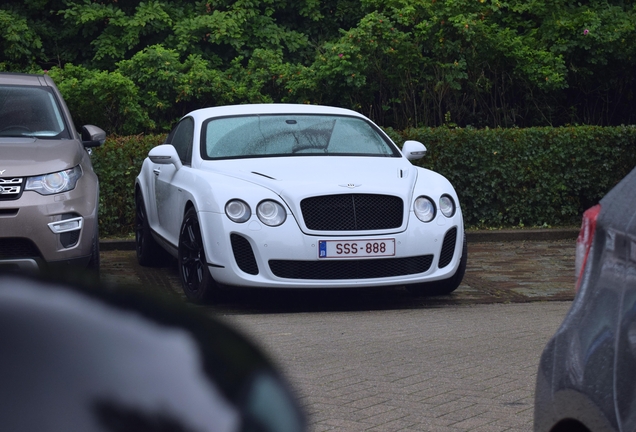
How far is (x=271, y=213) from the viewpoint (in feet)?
22.6

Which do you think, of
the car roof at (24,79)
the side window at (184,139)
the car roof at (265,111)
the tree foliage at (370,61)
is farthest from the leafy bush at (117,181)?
the car roof at (265,111)

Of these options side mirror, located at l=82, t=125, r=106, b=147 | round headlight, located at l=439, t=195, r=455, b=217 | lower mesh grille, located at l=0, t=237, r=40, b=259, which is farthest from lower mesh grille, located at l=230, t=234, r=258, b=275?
side mirror, located at l=82, t=125, r=106, b=147

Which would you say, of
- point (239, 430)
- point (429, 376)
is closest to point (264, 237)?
point (429, 376)

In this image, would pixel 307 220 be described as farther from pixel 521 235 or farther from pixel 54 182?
pixel 521 235

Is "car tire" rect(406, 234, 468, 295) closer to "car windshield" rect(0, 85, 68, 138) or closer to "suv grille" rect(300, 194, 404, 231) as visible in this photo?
"suv grille" rect(300, 194, 404, 231)

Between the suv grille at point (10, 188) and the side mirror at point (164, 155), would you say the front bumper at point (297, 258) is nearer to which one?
the side mirror at point (164, 155)

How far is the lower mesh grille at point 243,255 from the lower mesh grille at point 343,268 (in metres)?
0.13

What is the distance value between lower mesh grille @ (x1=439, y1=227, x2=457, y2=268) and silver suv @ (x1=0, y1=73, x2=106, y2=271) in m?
2.63

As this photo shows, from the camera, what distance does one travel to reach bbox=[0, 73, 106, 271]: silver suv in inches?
265

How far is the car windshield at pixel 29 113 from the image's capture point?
25.6 feet

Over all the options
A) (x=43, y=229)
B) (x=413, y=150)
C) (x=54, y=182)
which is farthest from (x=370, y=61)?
(x=43, y=229)

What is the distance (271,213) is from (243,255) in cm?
36

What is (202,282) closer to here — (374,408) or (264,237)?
(264,237)

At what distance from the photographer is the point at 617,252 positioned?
2.37m
